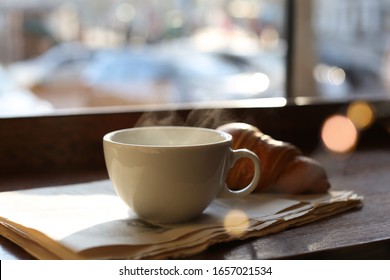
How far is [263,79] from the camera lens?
142cm

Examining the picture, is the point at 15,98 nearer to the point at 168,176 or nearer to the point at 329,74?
the point at 329,74

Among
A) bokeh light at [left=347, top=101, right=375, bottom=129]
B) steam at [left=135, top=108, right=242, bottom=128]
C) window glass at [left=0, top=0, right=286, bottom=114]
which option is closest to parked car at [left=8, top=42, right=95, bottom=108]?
window glass at [left=0, top=0, right=286, bottom=114]

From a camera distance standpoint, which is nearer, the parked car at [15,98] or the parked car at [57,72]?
the parked car at [15,98]

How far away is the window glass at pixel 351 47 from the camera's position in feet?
4.13

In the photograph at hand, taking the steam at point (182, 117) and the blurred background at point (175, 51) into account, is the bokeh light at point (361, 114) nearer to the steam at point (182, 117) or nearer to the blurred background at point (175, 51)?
the blurred background at point (175, 51)

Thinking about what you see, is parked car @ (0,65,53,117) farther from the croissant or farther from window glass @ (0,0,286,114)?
the croissant

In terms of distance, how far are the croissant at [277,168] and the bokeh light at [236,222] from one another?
69 mm

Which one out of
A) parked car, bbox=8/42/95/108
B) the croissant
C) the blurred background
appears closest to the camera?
the croissant

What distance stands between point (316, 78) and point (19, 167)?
0.71m

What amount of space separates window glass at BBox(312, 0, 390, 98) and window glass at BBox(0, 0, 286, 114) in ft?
0.34

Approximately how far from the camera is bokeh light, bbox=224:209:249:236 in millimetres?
491

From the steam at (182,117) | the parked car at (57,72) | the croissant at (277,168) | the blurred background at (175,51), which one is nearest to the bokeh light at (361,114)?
the blurred background at (175,51)

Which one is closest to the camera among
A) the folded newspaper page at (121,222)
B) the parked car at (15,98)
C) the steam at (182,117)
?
the folded newspaper page at (121,222)

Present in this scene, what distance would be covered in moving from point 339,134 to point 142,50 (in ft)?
3.22
